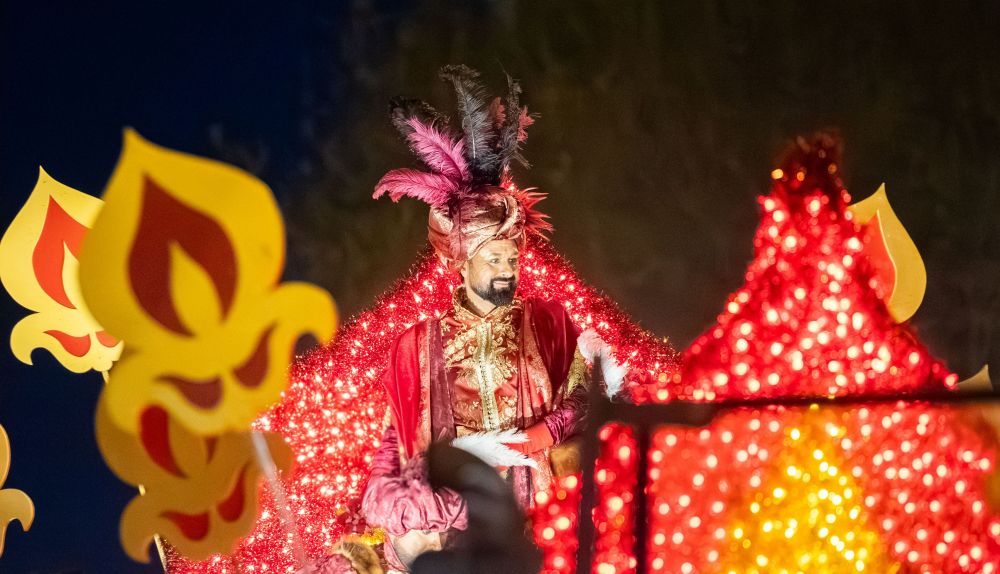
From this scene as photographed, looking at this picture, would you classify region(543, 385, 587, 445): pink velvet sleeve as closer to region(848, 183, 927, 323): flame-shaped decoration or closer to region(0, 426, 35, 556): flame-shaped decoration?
region(848, 183, 927, 323): flame-shaped decoration

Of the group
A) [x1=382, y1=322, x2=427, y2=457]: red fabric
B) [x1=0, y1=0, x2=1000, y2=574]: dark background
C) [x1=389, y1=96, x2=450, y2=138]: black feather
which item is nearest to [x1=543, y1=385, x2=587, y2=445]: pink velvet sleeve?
[x1=382, y1=322, x2=427, y2=457]: red fabric

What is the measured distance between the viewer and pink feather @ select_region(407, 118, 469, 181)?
2420mm

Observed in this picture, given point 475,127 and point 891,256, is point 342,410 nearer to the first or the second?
point 475,127

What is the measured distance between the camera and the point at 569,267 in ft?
9.57

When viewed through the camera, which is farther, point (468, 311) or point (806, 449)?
point (806, 449)

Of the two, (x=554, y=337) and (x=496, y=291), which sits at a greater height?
(x=496, y=291)

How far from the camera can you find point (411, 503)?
2.29 metres

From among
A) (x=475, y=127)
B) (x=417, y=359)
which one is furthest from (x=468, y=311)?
(x=475, y=127)

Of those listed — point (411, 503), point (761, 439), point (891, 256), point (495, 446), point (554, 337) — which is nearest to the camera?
point (411, 503)

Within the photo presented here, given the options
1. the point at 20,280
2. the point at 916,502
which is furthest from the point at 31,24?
the point at 916,502

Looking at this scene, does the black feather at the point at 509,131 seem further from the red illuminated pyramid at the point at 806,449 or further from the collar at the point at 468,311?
the red illuminated pyramid at the point at 806,449

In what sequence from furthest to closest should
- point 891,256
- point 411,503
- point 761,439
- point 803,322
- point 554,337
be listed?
point 891,256, point 803,322, point 761,439, point 554,337, point 411,503

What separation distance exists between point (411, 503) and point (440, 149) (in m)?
0.96

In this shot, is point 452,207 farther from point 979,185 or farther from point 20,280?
point 979,185
